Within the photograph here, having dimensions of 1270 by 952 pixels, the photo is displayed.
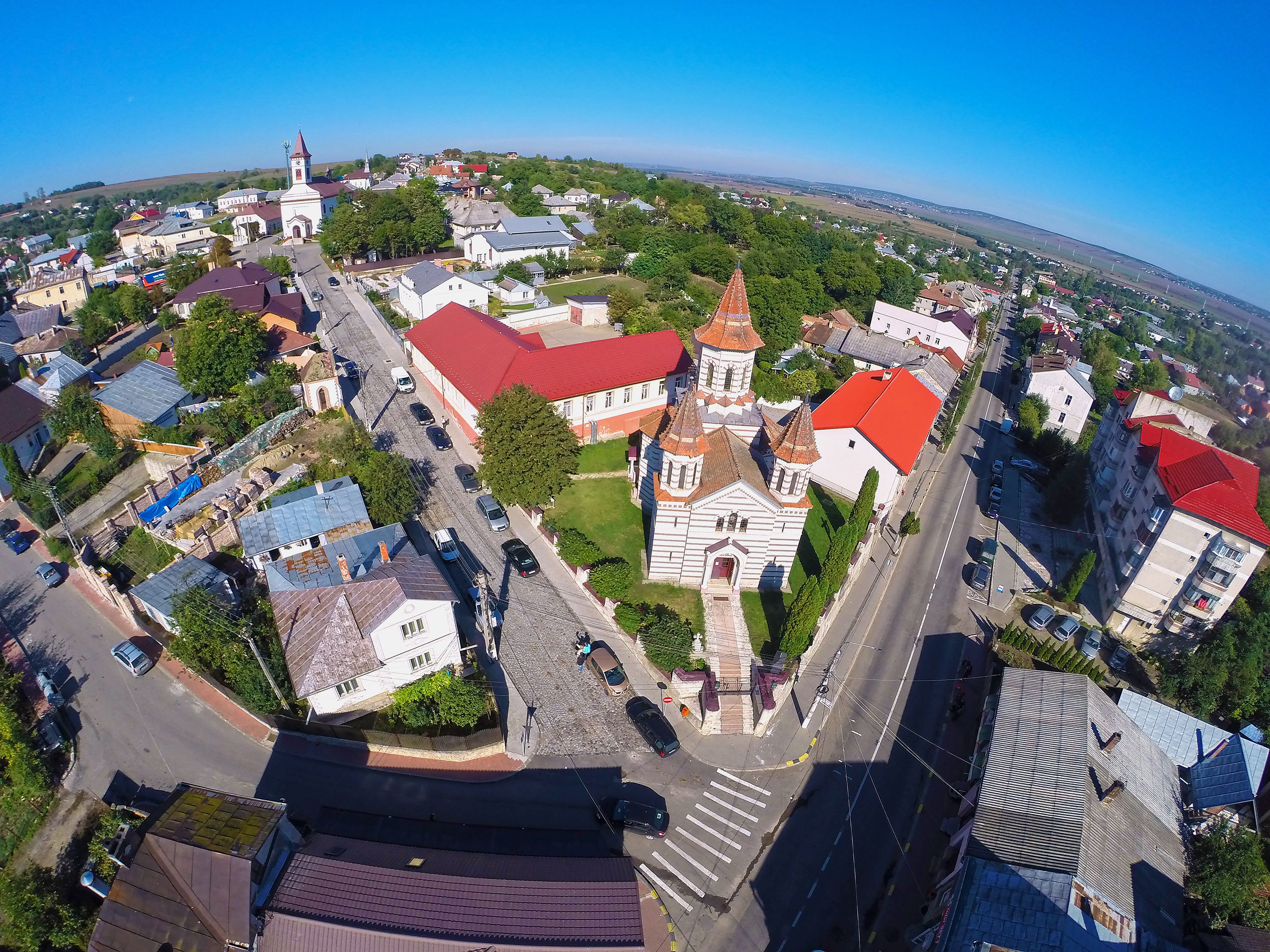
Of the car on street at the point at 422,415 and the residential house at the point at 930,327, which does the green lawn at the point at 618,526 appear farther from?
the residential house at the point at 930,327

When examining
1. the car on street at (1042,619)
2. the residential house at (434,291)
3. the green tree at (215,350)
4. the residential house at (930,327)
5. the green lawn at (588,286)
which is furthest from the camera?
the residential house at (930,327)

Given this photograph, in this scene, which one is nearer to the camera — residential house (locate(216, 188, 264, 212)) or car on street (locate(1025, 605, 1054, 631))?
car on street (locate(1025, 605, 1054, 631))

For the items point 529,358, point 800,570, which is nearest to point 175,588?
point 529,358

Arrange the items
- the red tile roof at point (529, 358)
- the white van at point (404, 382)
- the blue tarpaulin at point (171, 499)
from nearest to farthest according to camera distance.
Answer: the blue tarpaulin at point (171, 499)
the red tile roof at point (529, 358)
the white van at point (404, 382)

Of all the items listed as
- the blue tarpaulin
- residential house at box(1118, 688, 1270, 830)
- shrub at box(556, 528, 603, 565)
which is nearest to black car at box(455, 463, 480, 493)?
shrub at box(556, 528, 603, 565)

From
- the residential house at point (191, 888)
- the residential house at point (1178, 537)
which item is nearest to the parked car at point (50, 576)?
the residential house at point (191, 888)

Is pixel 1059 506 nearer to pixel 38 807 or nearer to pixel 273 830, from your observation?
pixel 273 830

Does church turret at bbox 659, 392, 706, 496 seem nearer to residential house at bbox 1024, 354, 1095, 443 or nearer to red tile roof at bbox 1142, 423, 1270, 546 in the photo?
red tile roof at bbox 1142, 423, 1270, 546
